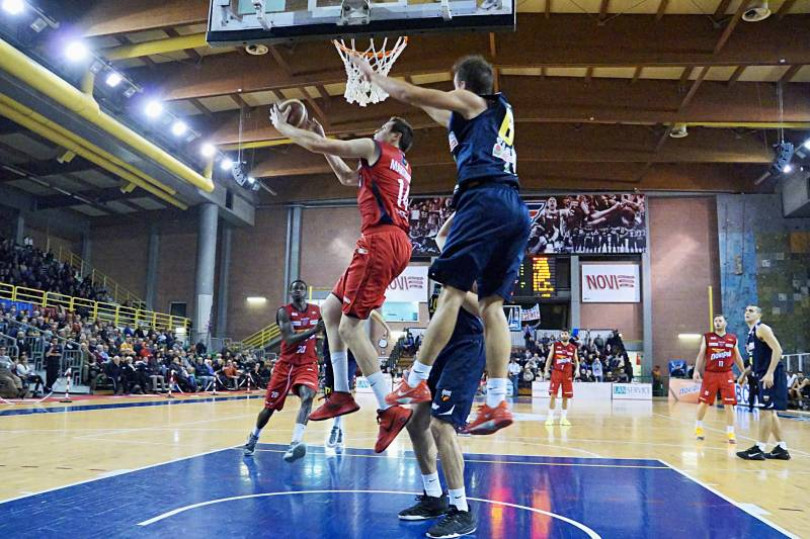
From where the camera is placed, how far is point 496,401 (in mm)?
3586

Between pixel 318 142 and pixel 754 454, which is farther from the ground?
pixel 318 142

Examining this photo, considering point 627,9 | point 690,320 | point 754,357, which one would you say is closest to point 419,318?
point 690,320

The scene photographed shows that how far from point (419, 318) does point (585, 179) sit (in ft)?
34.5

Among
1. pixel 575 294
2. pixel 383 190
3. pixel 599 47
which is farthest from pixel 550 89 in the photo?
pixel 383 190

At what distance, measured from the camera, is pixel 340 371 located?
441 cm

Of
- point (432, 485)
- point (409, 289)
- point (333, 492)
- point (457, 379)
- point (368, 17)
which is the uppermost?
point (368, 17)

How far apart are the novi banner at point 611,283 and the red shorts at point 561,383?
16356 millimetres

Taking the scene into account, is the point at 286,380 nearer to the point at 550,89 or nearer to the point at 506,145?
the point at 506,145

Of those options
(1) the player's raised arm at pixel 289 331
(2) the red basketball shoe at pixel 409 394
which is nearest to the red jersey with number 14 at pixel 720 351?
(1) the player's raised arm at pixel 289 331

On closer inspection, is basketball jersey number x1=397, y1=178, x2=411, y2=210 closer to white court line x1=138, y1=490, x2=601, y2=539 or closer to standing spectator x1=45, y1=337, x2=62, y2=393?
white court line x1=138, y1=490, x2=601, y2=539

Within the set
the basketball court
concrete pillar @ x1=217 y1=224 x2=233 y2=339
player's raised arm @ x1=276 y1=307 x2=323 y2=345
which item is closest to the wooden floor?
the basketball court

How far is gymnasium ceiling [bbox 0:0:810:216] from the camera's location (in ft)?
53.5

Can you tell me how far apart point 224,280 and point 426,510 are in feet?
97.1

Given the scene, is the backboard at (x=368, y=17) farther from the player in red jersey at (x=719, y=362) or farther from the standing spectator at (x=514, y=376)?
the standing spectator at (x=514, y=376)
